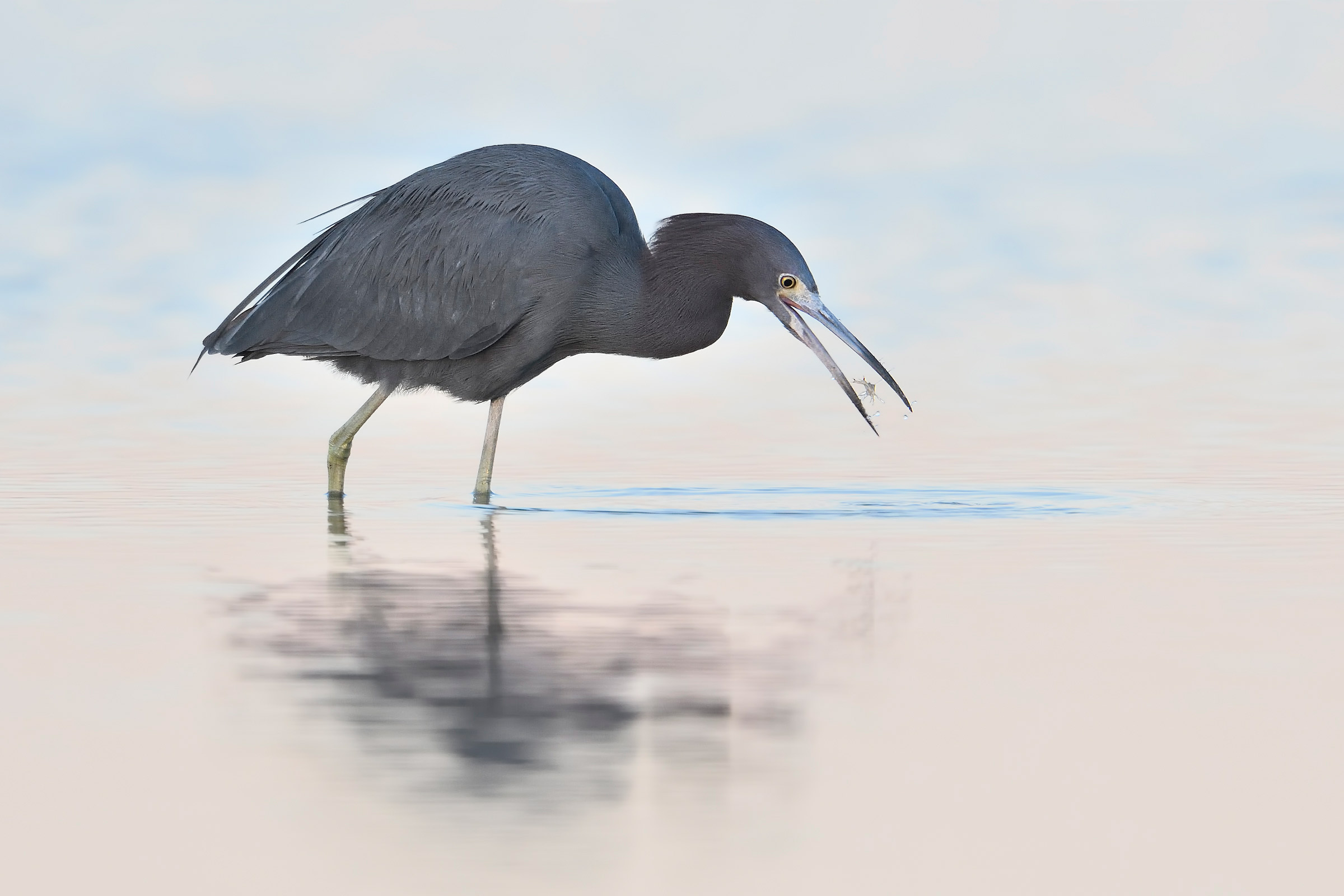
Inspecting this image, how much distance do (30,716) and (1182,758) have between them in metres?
3.07

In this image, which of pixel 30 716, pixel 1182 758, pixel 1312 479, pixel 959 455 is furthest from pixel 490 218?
pixel 1182 758

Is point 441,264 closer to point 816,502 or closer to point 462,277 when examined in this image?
point 462,277

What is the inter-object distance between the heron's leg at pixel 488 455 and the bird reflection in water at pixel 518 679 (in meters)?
3.30

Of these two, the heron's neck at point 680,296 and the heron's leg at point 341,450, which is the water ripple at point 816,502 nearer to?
the heron's neck at point 680,296

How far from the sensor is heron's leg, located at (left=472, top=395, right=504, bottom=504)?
1102cm

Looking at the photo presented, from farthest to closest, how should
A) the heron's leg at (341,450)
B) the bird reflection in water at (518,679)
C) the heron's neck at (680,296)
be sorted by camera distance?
the heron's leg at (341,450)
the heron's neck at (680,296)
the bird reflection in water at (518,679)

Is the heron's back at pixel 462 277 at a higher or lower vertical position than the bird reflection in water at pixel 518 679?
higher

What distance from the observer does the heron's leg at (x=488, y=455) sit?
11.0 m

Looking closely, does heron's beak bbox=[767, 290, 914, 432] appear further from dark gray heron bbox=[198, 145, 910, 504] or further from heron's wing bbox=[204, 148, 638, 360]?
heron's wing bbox=[204, 148, 638, 360]

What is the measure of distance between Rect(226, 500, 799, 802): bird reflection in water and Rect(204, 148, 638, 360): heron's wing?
3415mm

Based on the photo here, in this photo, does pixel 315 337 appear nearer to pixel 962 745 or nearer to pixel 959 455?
pixel 959 455

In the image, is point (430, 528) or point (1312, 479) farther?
point (1312, 479)

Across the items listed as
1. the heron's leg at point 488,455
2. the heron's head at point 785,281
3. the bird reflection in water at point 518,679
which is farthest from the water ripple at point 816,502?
the bird reflection in water at point 518,679

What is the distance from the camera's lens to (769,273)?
35.9 feet
